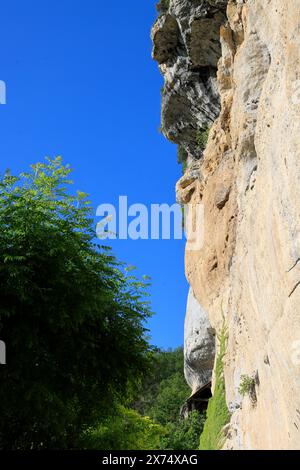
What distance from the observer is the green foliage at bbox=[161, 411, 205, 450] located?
79.3 ft

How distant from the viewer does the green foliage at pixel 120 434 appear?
1869 centimetres

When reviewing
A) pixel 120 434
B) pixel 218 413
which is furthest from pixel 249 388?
pixel 120 434

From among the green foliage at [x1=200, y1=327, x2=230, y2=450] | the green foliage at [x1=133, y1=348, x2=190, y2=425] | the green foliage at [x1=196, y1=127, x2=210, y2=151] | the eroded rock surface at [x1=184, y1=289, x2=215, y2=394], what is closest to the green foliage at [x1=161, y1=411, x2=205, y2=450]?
the eroded rock surface at [x1=184, y1=289, x2=215, y2=394]

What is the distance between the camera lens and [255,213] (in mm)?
11320

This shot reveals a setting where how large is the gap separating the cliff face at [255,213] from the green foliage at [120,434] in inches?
236

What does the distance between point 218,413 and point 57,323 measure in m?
5.36

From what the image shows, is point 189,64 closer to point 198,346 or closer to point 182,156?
point 182,156

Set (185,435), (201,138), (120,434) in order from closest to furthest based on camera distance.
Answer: (120,434) < (185,435) < (201,138)

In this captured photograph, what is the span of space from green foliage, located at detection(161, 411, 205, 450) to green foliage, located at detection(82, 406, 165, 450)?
8.16 feet

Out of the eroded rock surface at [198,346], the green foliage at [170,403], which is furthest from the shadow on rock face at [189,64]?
the green foliage at [170,403]

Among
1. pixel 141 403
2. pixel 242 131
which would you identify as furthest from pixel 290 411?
pixel 141 403

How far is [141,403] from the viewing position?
53.6 metres
